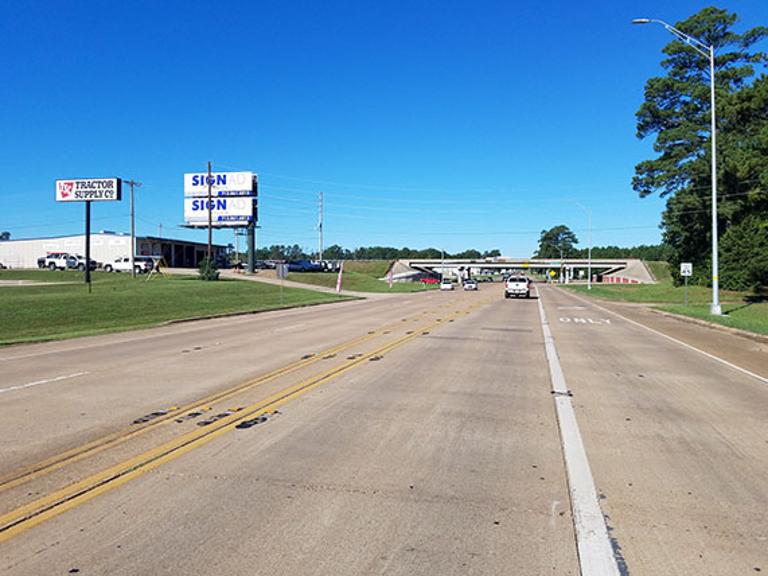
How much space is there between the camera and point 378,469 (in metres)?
5.27

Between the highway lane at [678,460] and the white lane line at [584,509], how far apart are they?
0.30 feet

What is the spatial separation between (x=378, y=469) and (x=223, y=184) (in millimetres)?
62463

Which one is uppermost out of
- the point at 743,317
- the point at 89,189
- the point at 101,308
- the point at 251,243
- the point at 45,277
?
the point at 89,189

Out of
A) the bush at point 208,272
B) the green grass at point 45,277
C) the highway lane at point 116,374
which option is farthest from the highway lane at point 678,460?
the green grass at point 45,277

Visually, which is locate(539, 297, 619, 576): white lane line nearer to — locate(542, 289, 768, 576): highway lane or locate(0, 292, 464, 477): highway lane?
locate(542, 289, 768, 576): highway lane

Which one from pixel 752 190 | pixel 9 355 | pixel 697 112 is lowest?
pixel 9 355

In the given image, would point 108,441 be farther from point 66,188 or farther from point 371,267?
point 371,267

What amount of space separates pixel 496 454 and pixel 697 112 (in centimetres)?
5763

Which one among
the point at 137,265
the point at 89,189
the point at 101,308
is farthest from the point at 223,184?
the point at 101,308

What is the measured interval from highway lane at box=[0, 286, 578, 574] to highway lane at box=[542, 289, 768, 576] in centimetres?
52

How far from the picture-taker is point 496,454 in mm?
5770

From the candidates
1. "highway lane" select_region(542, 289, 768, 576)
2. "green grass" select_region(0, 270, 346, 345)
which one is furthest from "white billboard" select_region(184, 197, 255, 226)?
"highway lane" select_region(542, 289, 768, 576)

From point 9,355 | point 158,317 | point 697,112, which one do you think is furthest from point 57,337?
point 697,112

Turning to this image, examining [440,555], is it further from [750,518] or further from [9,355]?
[9,355]
